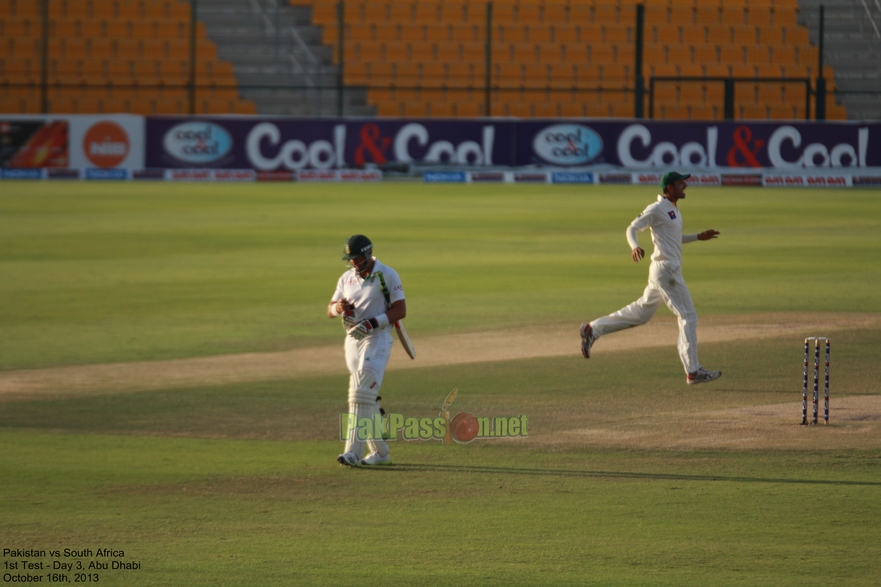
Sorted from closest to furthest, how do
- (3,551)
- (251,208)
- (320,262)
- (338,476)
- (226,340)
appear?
(3,551) → (338,476) → (226,340) → (320,262) → (251,208)

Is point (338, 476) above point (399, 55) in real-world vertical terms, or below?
below

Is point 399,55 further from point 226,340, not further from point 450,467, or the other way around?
point 450,467

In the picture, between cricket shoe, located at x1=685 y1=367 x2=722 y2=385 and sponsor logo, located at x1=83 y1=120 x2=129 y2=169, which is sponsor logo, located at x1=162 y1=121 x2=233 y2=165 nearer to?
sponsor logo, located at x1=83 y1=120 x2=129 y2=169

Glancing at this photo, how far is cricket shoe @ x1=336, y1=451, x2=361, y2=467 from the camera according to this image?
28.3 ft

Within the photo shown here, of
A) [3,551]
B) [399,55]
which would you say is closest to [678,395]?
[3,551]

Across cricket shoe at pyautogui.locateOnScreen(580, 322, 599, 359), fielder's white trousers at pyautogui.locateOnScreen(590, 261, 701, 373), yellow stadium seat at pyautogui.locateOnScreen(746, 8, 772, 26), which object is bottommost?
cricket shoe at pyautogui.locateOnScreen(580, 322, 599, 359)

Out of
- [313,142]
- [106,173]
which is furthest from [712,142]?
[106,173]

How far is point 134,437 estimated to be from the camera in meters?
→ 9.55

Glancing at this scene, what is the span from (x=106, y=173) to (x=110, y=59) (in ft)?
24.2

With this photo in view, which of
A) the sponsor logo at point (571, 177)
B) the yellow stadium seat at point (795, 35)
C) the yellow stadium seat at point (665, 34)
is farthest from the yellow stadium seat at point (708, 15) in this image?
the sponsor logo at point (571, 177)

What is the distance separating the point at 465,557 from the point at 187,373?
19.8 feet

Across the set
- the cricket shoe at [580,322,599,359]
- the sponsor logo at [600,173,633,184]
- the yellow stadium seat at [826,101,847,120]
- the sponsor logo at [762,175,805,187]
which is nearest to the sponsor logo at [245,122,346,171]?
the sponsor logo at [600,173,633,184]

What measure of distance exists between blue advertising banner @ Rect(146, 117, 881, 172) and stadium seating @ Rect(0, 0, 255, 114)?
182 inches

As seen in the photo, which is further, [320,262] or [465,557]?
[320,262]
